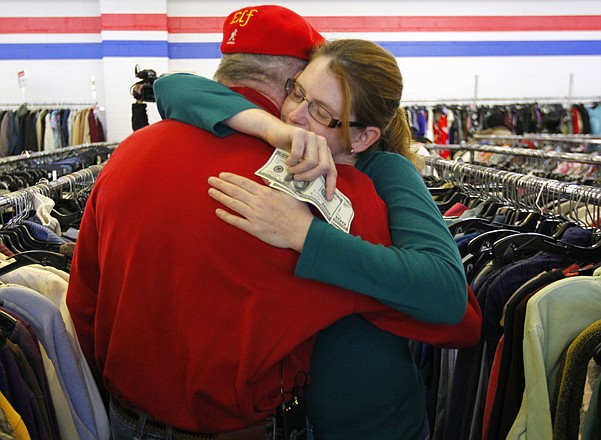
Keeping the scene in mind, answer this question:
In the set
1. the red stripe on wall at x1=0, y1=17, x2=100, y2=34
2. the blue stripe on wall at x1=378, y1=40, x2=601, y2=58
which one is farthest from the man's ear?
the red stripe on wall at x1=0, y1=17, x2=100, y2=34

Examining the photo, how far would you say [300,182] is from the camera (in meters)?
1.01

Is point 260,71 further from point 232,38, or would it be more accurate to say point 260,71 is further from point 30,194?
point 30,194

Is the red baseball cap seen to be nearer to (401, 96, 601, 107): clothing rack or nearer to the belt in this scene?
the belt

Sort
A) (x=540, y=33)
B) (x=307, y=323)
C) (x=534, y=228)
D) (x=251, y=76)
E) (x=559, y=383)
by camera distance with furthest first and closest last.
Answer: (x=540, y=33) → (x=534, y=228) → (x=559, y=383) → (x=251, y=76) → (x=307, y=323)

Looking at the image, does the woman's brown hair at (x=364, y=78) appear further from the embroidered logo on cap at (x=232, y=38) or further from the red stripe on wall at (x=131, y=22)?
the red stripe on wall at (x=131, y=22)

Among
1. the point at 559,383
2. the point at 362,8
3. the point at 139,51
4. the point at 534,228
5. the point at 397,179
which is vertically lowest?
the point at 559,383

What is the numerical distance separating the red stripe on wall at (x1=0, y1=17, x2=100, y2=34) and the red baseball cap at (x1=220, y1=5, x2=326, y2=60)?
9075 mm

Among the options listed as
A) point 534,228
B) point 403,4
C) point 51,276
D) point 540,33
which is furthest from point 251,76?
point 540,33

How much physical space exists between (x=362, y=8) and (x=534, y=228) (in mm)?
8190

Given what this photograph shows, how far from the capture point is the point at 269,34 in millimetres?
1151

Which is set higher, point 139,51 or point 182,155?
point 139,51

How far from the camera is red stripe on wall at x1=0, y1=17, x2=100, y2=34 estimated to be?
9297 mm

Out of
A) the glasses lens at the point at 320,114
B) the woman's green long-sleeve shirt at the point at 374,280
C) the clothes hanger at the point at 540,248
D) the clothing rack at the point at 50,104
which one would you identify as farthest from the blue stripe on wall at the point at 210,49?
the glasses lens at the point at 320,114

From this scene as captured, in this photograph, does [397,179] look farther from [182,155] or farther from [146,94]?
[146,94]
